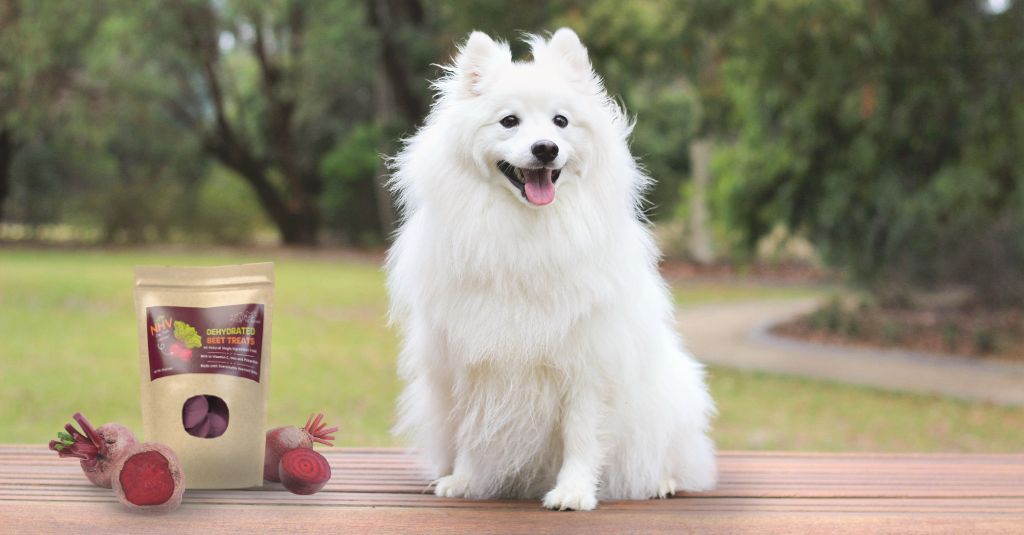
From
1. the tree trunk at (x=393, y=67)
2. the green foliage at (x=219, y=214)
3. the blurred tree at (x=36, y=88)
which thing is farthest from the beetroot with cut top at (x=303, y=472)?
the green foliage at (x=219, y=214)

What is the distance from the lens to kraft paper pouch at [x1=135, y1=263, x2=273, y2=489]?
280 cm

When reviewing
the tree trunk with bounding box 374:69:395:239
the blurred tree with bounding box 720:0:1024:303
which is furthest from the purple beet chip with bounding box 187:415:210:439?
the tree trunk with bounding box 374:69:395:239

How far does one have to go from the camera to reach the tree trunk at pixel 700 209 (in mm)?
20766

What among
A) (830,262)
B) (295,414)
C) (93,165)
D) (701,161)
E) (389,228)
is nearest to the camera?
(295,414)

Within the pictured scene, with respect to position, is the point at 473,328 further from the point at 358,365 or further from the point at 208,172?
the point at 208,172

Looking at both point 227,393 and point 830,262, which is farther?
point 830,262

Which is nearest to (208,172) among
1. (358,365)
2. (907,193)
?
(358,365)

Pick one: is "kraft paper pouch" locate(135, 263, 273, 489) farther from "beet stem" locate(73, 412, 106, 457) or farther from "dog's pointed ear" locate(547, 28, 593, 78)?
"dog's pointed ear" locate(547, 28, 593, 78)

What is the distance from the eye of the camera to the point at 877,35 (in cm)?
930

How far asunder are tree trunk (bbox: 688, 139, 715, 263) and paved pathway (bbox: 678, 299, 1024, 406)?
27.5ft

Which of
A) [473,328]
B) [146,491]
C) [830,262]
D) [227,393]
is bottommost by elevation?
[146,491]

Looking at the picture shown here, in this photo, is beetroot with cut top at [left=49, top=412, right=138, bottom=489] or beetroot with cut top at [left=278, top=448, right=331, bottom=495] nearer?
beetroot with cut top at [left=49, top=412, right=138, bottom=489]

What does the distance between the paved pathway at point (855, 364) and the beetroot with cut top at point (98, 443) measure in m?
7.25

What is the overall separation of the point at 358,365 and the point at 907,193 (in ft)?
19.0
